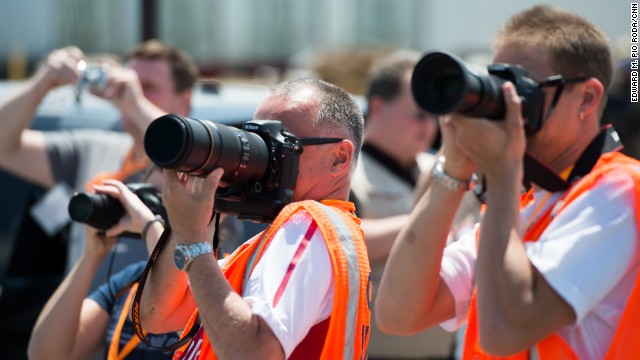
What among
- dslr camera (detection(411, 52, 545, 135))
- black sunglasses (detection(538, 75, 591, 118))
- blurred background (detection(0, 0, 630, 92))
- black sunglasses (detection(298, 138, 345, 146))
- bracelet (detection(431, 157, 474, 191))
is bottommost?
blurred background (detection(0, 0, 630, 92))

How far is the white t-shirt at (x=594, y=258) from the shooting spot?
1917 millimetres

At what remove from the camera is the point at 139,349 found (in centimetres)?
271

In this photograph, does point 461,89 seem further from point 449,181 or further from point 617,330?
point 617,330

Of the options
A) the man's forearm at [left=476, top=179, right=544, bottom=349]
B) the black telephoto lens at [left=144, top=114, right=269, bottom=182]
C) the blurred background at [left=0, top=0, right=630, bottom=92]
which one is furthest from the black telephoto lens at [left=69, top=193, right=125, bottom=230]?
the blurred background at [left=0, top=0, right=630, bottom=92]

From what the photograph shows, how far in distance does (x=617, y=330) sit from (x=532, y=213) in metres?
0.38

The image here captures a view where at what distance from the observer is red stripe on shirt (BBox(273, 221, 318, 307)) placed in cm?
180

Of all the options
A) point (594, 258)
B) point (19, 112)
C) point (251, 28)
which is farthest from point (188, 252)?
point (251, 28)

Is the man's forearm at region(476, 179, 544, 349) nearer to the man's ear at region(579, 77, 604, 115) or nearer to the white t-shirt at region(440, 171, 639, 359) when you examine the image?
the white t-shirt at region(440, 171, 639, 359)

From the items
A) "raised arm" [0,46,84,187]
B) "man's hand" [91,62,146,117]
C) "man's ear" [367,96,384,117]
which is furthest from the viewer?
"man's ear" [367,96,384,117]

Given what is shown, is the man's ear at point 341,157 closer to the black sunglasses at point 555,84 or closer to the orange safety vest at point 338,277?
the orange safety vest at point 338,277

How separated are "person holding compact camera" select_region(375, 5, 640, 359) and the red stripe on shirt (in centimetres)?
32

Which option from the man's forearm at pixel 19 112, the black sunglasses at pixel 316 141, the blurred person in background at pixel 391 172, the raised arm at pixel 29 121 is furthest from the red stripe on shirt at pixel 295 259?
the man's forearm at pixel 19 112

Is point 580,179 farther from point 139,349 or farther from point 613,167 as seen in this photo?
point 139,349

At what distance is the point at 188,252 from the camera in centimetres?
183
